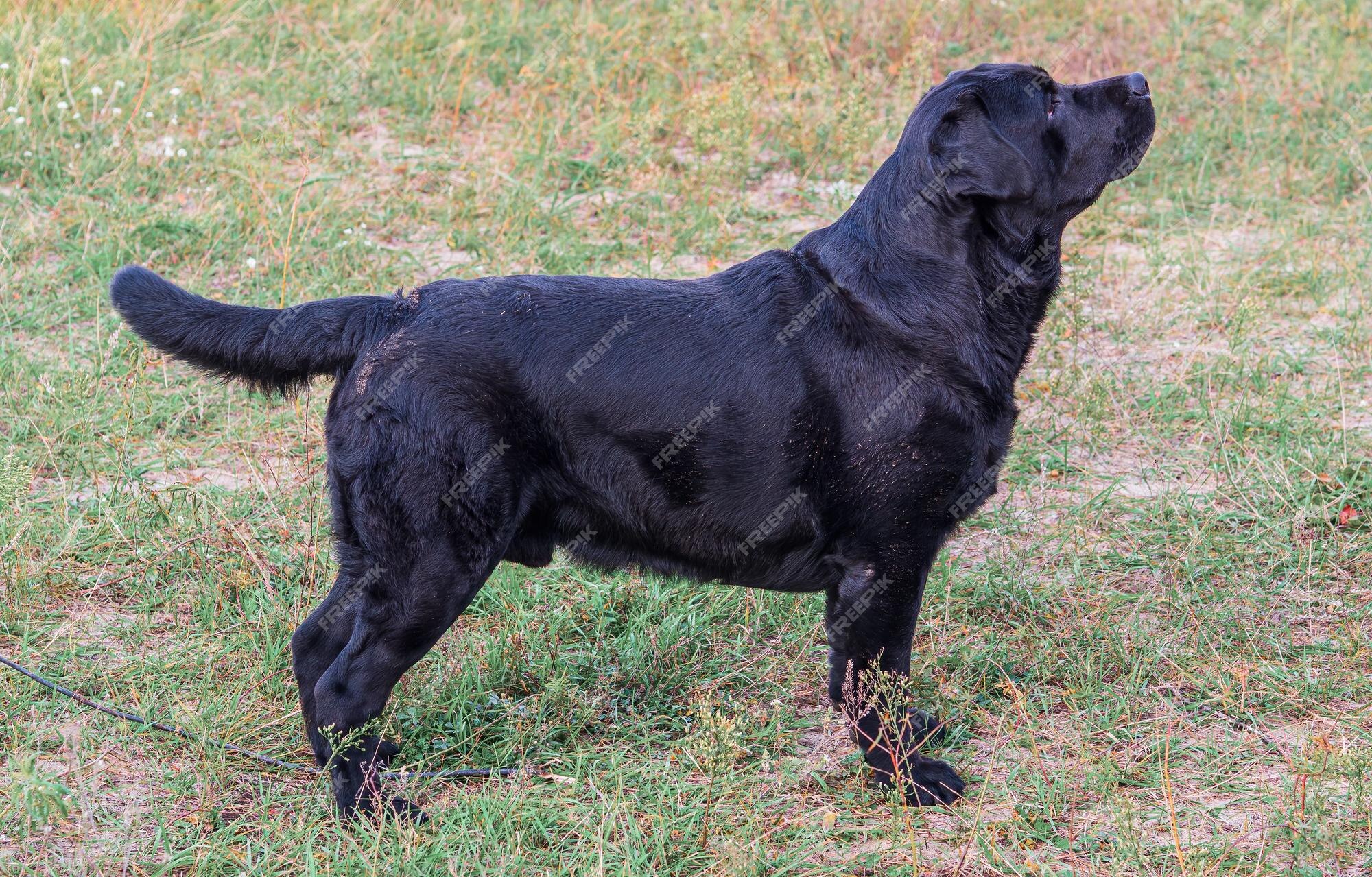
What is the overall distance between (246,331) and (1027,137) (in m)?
2.09

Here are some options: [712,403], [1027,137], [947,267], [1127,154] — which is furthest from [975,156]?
[712,403]

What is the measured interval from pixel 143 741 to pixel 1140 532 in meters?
3.31

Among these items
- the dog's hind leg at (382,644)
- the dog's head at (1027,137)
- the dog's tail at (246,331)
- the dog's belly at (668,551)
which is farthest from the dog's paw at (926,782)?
the dog's tail at (246,331)

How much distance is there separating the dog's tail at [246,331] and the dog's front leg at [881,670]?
142 centimetres

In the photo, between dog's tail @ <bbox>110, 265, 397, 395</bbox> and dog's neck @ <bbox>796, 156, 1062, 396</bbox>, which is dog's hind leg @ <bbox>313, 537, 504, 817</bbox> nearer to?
dog's tail @ <bbox>110, 265, 397, 395</bbox>

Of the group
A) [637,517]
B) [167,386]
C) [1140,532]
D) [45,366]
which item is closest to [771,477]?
[637,517]

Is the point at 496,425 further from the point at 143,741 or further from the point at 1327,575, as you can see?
the point at 1327,575

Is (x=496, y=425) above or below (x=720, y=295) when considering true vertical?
below

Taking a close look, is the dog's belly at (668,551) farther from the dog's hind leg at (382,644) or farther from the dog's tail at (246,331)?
the dog's tail at (246,331)

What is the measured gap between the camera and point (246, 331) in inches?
124

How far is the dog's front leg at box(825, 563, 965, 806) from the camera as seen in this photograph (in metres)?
3.23

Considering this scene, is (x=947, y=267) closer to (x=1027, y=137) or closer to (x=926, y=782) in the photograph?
(x=1027, y=137)

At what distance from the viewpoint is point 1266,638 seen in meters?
3.87

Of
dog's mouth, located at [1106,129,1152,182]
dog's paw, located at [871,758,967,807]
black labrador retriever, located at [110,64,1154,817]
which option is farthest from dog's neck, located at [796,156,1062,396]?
dog's paw, located at [871,758,967,807]
